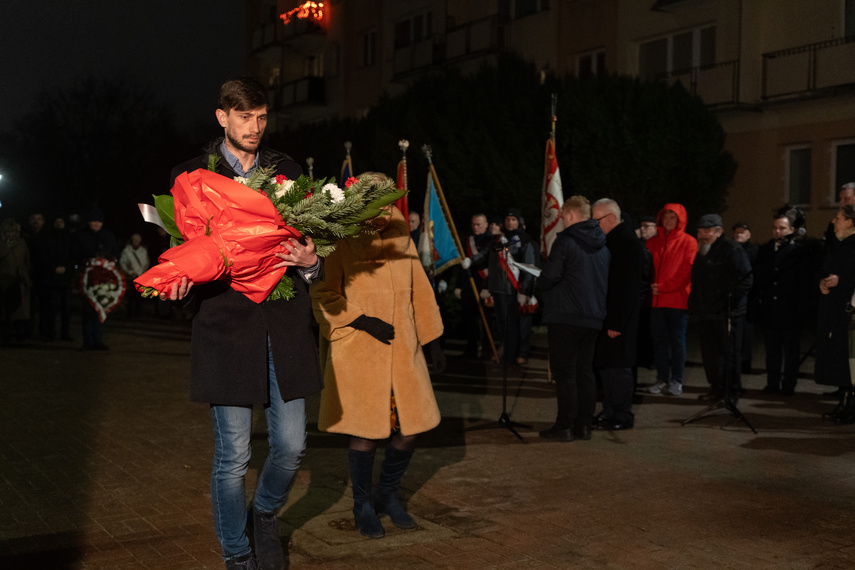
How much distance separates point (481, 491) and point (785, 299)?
5866 mm

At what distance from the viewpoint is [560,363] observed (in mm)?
7816

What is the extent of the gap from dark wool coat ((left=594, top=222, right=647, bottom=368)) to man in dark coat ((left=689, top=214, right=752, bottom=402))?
6.10 ft

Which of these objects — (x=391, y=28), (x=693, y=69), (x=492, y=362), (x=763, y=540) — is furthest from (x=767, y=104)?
(x=763, y=540)

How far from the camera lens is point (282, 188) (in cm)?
380

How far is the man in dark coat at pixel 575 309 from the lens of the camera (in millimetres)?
7648

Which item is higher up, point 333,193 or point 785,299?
point 333,193

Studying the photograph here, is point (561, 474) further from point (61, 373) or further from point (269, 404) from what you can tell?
point (61, 373)

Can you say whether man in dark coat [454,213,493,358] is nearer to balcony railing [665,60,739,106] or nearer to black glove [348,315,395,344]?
black glove [348,315,395,344]

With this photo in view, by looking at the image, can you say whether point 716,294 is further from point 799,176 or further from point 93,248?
point 799,176

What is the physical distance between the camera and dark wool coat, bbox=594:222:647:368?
8.12m

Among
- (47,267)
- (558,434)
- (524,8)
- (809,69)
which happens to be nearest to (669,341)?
(558,434)

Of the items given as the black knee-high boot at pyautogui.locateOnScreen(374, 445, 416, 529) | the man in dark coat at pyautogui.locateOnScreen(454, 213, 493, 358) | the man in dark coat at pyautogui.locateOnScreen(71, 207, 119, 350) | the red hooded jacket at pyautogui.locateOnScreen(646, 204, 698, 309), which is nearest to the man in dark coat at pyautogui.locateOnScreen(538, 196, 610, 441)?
the black knee-high boot at pyautogui.locateOnScreen(374, 445, 416, 529)

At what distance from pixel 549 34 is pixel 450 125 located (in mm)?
8398

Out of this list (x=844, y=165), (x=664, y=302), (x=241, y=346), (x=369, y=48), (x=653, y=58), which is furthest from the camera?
(x=369, y=48)
